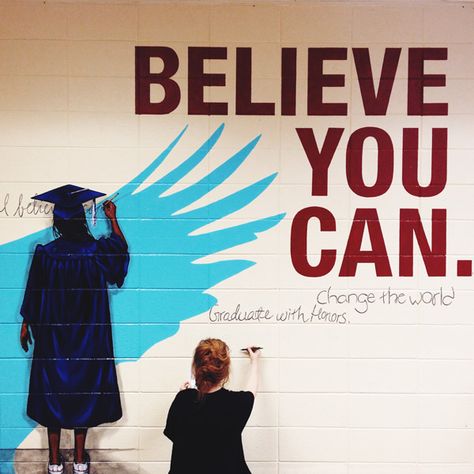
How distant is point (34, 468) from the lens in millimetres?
3141

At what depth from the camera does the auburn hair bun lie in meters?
2.54

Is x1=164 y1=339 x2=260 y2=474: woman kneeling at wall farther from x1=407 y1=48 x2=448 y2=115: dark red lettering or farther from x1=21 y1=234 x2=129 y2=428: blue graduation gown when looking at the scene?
x1=407 y1=48 x2=448 y2=115: dark red lettering

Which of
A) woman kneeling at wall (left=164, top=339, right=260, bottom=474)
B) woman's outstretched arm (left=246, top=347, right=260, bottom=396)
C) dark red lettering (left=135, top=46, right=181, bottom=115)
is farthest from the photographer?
dark red lettering (left=135, top=46, right=181, bottom=115)


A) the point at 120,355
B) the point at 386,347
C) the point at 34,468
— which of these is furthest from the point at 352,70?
the point at 34,468

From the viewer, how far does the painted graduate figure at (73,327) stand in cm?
311

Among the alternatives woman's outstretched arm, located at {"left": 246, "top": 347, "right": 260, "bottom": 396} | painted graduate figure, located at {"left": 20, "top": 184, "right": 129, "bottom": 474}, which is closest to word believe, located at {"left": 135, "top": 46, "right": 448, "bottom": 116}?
painted graduate figure, located at {"left": 20, "top": 184, "right": 129, "bottom": 474}

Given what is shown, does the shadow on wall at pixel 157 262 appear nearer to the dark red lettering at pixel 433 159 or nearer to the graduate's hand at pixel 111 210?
the graduate's hand at pixel 111 210

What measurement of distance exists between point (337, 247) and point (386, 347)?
57cm

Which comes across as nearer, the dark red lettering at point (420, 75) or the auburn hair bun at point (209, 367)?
the auburn hair bun at point (209, 367)

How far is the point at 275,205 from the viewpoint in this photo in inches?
122

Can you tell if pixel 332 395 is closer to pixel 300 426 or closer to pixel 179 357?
pixel 300 426

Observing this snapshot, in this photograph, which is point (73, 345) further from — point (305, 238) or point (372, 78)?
point (372, 78)

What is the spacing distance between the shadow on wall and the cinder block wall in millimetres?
16

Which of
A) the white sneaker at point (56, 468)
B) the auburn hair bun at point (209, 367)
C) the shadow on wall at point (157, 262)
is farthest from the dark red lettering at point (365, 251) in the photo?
the white sneaker at point (56, 468)
